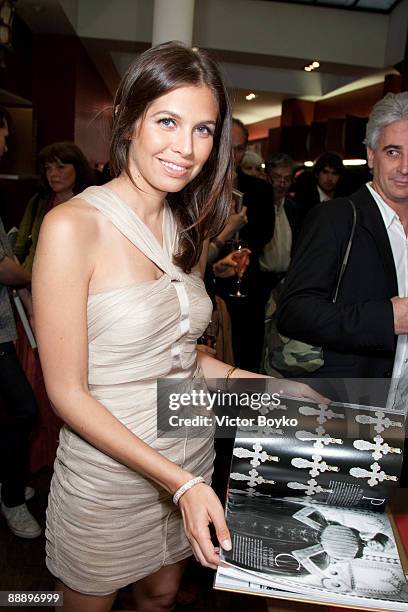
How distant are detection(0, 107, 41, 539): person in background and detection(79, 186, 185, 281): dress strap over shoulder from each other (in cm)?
129

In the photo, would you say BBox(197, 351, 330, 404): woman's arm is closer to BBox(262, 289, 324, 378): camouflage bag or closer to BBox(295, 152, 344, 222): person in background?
BBox(262, 289, 324, 378): camouflage bag

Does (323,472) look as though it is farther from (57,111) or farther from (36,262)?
(57,111)

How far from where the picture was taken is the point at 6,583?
2.19 m

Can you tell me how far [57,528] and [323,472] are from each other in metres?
0.57

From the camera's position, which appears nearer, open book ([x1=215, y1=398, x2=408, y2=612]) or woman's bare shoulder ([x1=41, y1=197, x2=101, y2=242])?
open book ([x1=215, y1=398, x2=408, y2=612])

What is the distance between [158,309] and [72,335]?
0.59 feet

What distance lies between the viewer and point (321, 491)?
3.15 ft

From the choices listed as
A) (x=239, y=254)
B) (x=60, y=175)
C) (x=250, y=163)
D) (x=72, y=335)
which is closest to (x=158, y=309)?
(x=72, y=335)

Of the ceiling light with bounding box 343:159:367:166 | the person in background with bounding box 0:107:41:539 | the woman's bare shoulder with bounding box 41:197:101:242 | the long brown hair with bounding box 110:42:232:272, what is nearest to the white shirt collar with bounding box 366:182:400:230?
A: the long brown hair with bounding box 110:42:232:272

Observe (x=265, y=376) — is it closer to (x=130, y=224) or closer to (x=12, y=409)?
(x=130, y=224)

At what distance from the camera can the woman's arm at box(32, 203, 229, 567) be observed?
100cm

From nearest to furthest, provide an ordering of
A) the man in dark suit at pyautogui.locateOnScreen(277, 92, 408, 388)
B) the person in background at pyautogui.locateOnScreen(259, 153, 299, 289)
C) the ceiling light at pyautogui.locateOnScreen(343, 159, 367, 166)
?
1. the man in dark suit at pyautogui.locateOnScreen(277, 92, 408, 388)
2. the person in background at pyautogui.locateOnScreen(259, 153, 299, 289)
3. the ceiling light at pyautogui.locateOnScreen(343, 159, 367, 166)

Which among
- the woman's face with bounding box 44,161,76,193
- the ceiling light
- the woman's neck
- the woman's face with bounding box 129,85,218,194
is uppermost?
the ceiling light

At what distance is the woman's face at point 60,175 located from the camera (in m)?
3.09
